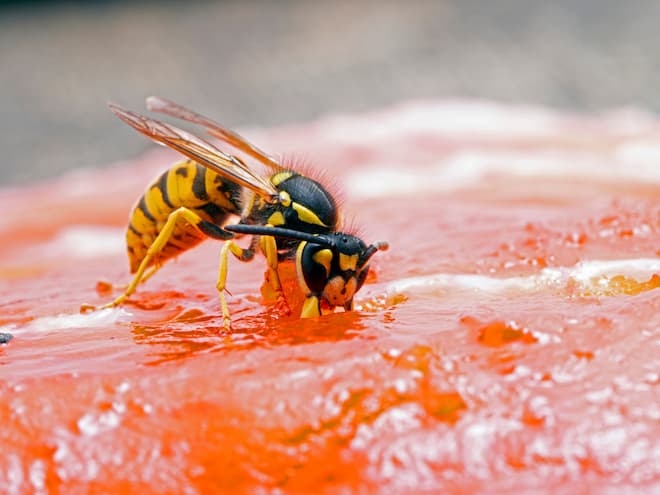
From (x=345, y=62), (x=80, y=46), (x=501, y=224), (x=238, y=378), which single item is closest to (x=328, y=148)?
(x=501, y=224)

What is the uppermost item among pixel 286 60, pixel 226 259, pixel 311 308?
pixel 286 60

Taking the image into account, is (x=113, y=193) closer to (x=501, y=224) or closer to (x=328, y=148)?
(x=328, y=148)

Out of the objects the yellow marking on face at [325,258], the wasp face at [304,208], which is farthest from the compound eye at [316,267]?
the wasp face at [304,208]

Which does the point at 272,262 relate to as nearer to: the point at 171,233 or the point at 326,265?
the point at 326,265

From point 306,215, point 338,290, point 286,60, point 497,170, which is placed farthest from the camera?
point 286,60

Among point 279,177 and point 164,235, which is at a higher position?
point 279,177

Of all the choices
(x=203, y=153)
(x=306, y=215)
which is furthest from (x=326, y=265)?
(x=203, y=153)
